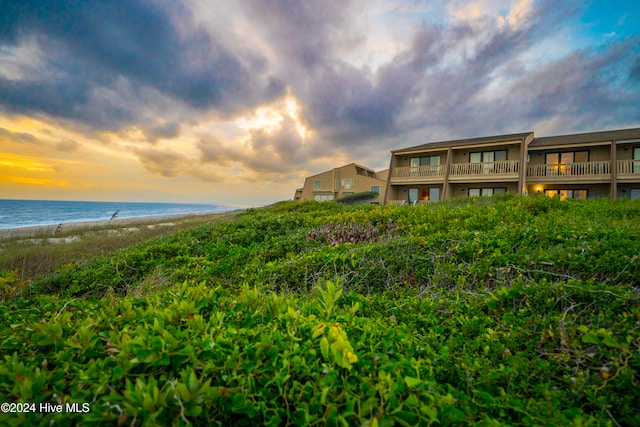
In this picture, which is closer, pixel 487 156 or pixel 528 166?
pixel 528 166

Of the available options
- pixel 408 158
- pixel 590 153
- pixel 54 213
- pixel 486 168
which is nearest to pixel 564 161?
pixel 590 153

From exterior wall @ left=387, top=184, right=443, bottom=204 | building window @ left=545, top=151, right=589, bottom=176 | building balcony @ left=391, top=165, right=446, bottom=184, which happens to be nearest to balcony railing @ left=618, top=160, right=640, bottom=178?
building window @ left=545, top=151, right=589, bottom=176

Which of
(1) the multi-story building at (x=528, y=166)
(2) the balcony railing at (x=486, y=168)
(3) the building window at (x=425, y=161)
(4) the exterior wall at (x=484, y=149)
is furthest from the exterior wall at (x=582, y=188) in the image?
(3) the building window at (x=425, y=161)

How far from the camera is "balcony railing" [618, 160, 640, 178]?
15553mm

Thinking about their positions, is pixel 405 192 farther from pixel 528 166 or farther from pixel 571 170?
pixel 571 170

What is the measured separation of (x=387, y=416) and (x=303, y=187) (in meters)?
36.5

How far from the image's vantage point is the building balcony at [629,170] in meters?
15.5

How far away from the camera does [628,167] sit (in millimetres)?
15758

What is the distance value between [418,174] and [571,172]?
9.71 meters

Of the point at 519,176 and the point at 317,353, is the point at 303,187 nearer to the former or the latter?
the point at 519,176

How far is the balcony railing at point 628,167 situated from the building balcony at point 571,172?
1.59 feet

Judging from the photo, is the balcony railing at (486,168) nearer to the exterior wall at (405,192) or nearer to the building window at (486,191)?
the building window at (486,191)

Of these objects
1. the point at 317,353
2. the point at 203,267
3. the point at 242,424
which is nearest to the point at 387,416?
the point at 317,353

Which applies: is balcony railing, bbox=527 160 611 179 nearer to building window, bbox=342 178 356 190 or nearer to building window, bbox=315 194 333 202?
building window, bbox=342 178 356 190
